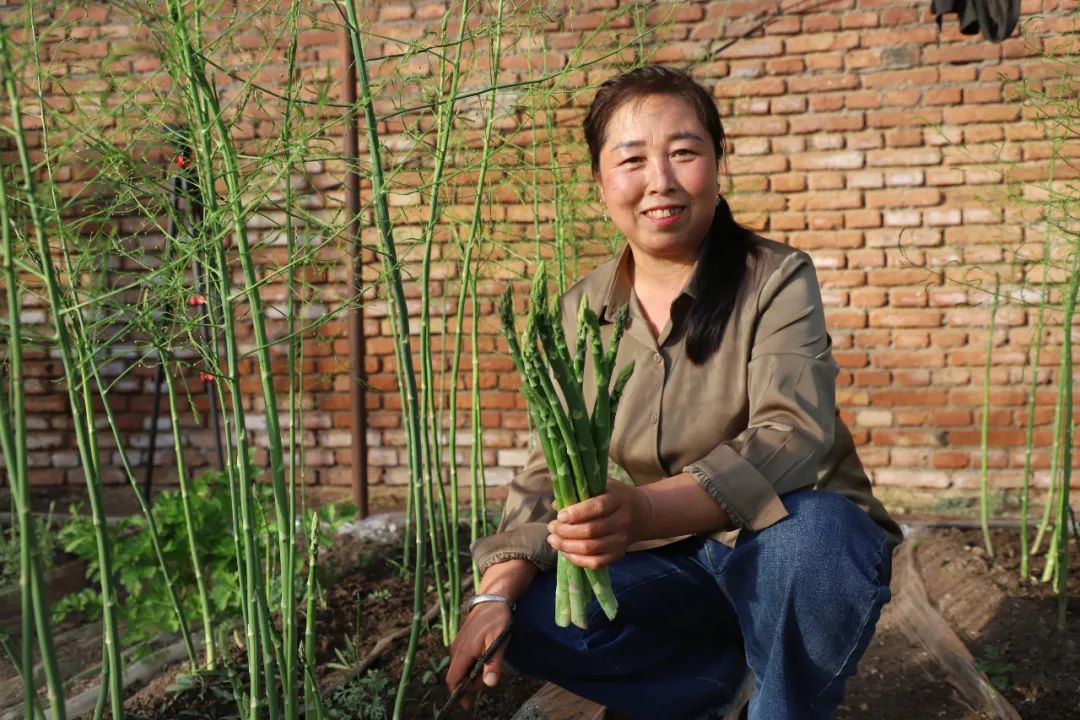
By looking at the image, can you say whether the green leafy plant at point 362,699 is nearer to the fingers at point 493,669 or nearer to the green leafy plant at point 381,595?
the fingers at point 493,669

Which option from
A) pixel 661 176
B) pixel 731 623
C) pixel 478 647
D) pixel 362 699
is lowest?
pixel 362 699

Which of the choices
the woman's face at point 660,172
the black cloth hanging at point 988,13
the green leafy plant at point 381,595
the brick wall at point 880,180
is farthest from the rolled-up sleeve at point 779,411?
the brick wall at point 880,180

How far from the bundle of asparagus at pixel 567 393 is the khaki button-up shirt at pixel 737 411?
235 millimetres

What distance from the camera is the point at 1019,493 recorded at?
175 inches

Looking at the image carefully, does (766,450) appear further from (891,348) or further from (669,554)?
(891,348)

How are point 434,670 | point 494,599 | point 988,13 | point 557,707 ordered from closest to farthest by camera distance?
point 494,599 < point 557,707 < point 434,670 < point 988,13

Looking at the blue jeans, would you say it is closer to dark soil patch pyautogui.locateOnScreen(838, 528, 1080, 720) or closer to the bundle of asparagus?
the bundle of asparagus

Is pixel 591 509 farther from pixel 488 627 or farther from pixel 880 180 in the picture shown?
pixel 880 180

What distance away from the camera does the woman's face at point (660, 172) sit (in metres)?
1.87

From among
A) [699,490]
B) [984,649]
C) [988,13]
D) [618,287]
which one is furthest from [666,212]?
[988,13]

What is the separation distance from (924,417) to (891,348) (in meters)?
0.32

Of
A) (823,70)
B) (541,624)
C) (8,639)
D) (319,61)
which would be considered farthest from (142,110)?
(823,70)

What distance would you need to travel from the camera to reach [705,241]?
1.99m

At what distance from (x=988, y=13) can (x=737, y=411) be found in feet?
7.58
